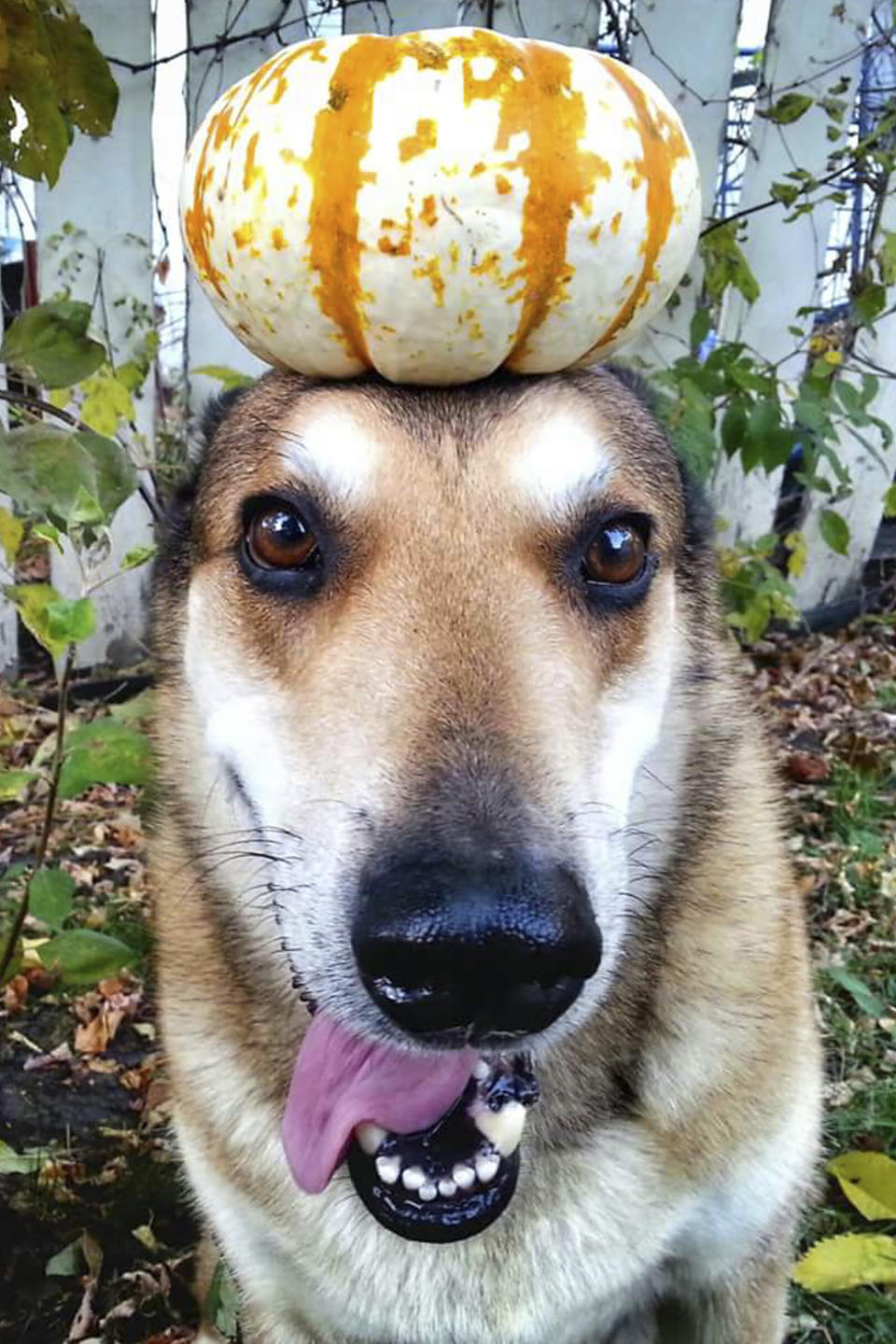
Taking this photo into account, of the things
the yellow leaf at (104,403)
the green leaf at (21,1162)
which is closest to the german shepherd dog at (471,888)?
the green leaf at (21,1162)

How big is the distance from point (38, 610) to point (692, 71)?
2.84m

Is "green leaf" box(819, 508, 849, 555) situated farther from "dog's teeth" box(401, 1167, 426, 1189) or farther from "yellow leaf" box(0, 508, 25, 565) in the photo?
"dog's teeth" box(401, 1167, 426, 1189)

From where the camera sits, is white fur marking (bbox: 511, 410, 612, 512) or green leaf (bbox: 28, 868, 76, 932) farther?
green leaf (bbox: 28, 868, 76, 932)

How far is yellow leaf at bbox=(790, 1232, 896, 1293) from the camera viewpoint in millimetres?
1990

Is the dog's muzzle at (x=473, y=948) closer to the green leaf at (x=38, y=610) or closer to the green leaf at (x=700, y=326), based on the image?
the green leaf at (x=38, y=610)

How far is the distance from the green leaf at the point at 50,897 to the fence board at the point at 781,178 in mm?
2881

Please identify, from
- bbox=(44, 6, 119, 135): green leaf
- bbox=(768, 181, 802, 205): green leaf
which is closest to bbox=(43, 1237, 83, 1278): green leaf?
bbox=(44, 6, 119, 135): green leaf

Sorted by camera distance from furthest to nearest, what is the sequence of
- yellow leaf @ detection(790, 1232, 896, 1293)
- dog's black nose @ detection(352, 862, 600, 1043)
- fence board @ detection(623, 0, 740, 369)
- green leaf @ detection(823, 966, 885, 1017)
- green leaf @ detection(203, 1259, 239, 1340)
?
fence board @ detection(623, 0, 740, 369)
green leaf @ detection(823, 966, 885, 1017)
green leaf @ detection(203, 1259, 239, 1340)
yellow leaf @ detection(790, 1232, 896, 1293)
dog's black nose @ detection(352, 862, 600, 1043)

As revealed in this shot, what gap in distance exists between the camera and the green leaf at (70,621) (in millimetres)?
1889

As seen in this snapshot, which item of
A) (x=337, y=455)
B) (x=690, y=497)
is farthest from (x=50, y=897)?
(x=690, y=497)

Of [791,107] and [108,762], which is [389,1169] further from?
[791,107]

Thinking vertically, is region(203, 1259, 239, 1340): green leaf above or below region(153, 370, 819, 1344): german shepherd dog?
below

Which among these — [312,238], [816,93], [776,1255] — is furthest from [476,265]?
[816,93]

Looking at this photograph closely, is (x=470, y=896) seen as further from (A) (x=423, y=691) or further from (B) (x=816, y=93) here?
(B) (x=816, y=93)
